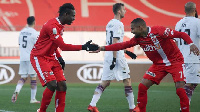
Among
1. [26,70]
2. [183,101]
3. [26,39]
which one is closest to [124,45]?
[183,101]

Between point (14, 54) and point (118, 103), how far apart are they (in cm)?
859

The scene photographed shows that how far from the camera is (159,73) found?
6977 millimetres

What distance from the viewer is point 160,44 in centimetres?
679

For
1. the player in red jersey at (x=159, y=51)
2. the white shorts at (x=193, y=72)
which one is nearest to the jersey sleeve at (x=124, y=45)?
the player in red jersey at (x=159, y=51)

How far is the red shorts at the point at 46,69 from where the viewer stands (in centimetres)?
700

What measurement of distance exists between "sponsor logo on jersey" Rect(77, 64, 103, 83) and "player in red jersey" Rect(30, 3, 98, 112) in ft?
30.4

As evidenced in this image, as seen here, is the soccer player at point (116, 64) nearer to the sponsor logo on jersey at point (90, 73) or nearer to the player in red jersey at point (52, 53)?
the player in red jersey at point (52, 53)

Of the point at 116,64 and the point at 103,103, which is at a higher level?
the point at 116,64

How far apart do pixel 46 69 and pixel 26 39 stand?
4.55 meters

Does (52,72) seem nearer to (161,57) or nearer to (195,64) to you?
(161,57)

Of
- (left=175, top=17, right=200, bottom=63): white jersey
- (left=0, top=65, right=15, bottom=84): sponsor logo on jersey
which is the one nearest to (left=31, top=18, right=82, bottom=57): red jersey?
(left=175, top=17, right=200, bottom=63): white jersey

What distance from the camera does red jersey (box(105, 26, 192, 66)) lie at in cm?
670

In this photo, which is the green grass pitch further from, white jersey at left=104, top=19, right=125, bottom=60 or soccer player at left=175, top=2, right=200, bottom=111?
white jersey at left=104, top=19, right=125, bottom=60

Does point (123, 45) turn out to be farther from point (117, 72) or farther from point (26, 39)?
point (26, 39)
